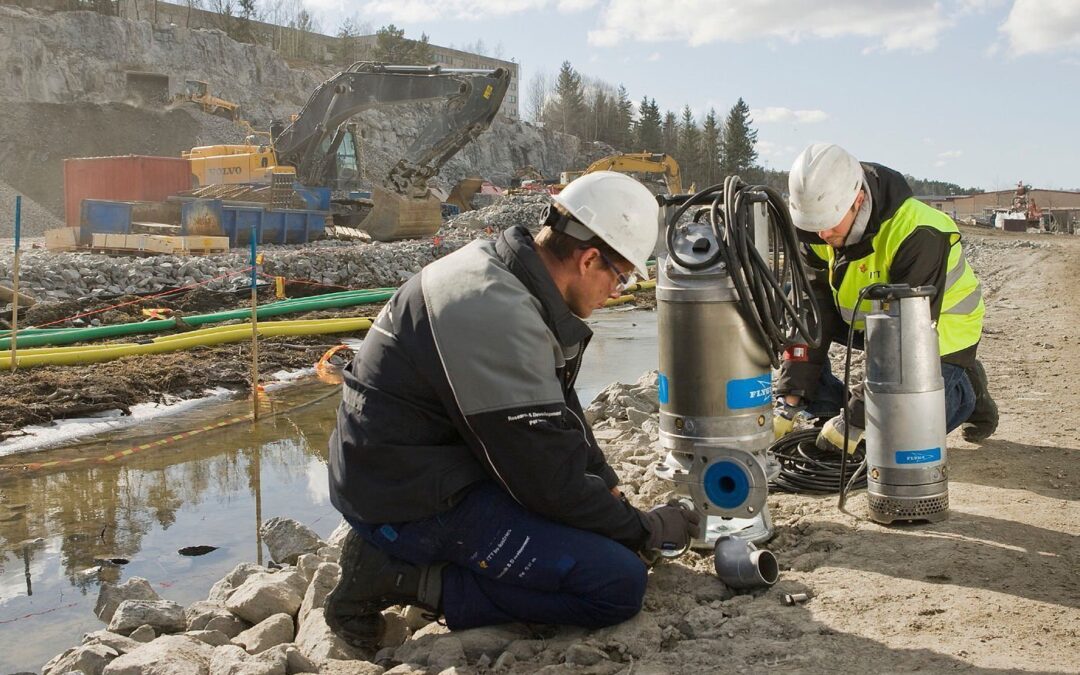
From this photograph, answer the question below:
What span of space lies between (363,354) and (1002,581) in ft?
7.12

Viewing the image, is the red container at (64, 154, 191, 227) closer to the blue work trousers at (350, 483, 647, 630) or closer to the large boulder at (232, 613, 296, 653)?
the large boulder at (232, 613, 296, 653)

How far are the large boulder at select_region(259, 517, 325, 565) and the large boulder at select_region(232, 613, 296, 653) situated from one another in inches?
40.4

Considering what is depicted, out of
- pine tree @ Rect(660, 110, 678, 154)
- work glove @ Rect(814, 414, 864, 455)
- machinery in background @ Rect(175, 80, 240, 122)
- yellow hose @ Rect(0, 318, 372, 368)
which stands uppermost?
pine tree @ Rect(660, 110, 678, 154)

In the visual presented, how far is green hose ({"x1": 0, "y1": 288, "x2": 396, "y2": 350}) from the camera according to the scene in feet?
30.2

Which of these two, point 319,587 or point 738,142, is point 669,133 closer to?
point 738,142

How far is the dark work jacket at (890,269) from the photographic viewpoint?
3.87 meters

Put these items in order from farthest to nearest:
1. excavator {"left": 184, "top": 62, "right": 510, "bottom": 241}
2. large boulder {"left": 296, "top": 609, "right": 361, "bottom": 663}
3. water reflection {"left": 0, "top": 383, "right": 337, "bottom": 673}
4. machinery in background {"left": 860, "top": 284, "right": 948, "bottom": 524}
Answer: excavator {"left": 184, "top": 62, "right": 510, "bottom": 241} < water reflection {"left": 0, "top": 383, "right": 337, "bottom": 673} < machinery in background {"left": 860, "top": 284, "right": 948, "bottom": 524} < large boulder {"left": 296, "top": 609, "right": 361, "bottom": 663}

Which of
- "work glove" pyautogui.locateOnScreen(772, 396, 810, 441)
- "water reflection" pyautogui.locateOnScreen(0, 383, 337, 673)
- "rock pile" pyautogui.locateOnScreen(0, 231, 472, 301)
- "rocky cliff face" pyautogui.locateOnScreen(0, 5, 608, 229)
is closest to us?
"water reflection" pyautogui.locateOnScreen(0, 383, 337, 673)

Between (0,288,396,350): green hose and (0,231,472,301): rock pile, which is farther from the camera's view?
(0,231,472,301): rock pile

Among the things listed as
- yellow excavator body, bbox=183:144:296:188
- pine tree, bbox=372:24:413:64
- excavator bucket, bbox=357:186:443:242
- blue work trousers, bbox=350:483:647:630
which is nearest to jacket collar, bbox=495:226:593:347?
blue work trousers, bbox=350:483:647:630

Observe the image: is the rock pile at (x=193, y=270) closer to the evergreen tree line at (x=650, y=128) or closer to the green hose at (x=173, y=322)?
the green hose at (x=173, y=322)

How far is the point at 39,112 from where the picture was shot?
4081cm

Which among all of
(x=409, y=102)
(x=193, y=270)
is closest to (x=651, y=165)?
(x=409, y=102)

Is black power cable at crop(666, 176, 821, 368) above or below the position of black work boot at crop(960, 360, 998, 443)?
above
